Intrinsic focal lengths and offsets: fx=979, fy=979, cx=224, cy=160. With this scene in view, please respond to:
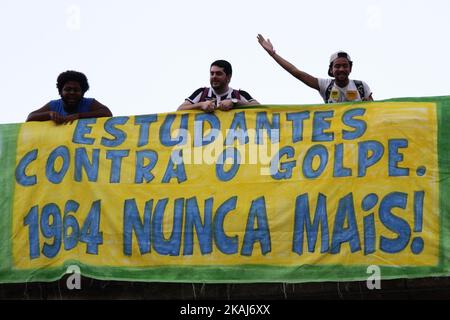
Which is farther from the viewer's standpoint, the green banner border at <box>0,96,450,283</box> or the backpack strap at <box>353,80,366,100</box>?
the backpack strap at <box>353,80,366,100</box>

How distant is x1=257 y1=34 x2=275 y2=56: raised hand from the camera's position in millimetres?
10172

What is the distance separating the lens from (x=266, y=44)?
10.2m

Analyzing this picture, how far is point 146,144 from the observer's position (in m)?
9.21

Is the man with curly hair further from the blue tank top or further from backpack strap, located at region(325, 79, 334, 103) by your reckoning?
backpack strap, located at region(325, 79, 334, 103)

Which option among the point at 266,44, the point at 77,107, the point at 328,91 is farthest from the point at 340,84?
the point at 77,107

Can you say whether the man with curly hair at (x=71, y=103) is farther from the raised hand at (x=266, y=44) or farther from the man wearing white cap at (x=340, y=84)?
the man wearing white cap at (x=340, y=84)

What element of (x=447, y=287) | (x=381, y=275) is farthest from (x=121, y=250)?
(x=447, y=287)

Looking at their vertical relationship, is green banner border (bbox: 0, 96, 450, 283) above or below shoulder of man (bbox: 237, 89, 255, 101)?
below

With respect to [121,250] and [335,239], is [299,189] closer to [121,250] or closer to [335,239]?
[335,239]

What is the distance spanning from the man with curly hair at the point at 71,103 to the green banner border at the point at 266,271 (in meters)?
0.91

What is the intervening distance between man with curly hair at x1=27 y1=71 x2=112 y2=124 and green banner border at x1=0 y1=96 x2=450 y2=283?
0.91 metres

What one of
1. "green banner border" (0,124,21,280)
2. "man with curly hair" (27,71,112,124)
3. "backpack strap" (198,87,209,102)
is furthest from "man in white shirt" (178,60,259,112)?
"green banner border" (0,124,21,280)
